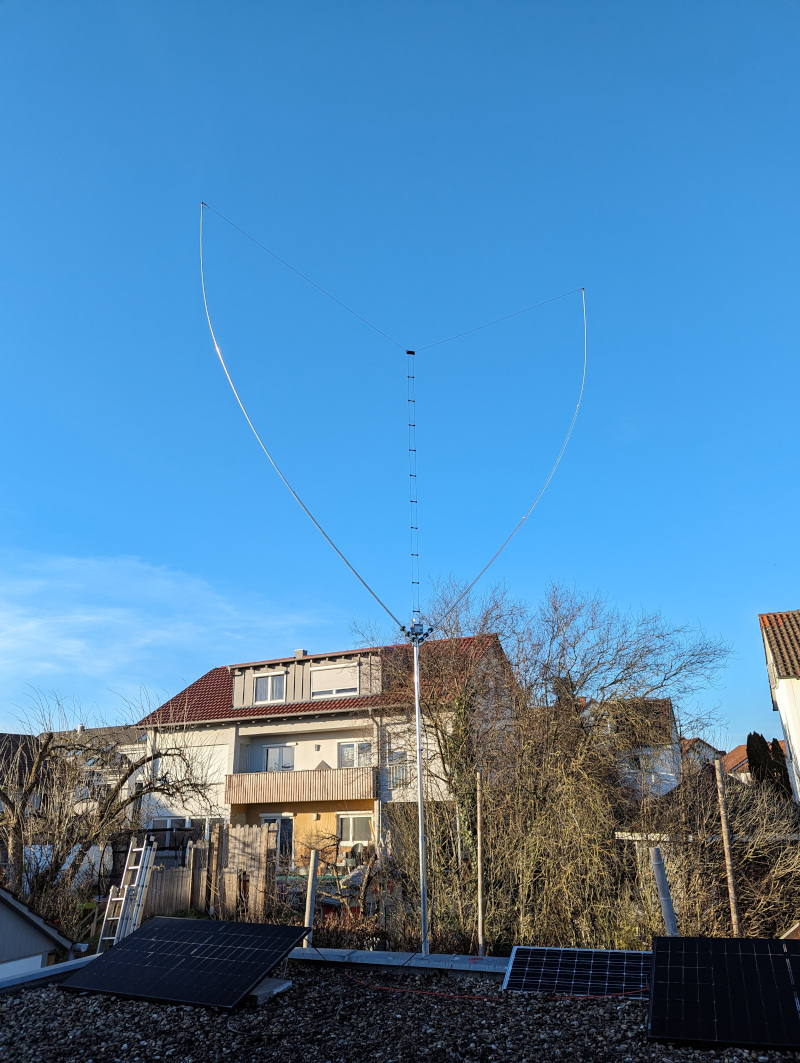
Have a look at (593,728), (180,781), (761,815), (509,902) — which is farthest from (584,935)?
(180,781)

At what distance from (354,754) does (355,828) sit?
2821 mm

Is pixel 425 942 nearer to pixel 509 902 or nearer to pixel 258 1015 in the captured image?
pixel 258 1015

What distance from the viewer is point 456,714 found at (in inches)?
858

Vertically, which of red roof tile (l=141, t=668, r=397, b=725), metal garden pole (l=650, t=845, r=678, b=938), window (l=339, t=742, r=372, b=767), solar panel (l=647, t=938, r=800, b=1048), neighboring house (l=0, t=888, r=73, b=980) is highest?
red roof tile (l=141, t=668, r=397, b=725)

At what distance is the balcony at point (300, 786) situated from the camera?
27703mm

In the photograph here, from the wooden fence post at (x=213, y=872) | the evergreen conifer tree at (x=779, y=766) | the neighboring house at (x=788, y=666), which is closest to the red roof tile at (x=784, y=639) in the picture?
the neighboring house at (x=788, y=666)

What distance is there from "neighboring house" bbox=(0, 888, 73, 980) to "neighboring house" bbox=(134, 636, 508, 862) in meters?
14.0

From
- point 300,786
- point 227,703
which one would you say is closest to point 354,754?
point 300,786

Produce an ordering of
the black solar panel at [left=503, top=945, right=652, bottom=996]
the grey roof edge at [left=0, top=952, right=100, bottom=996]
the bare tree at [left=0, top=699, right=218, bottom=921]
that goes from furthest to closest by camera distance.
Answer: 1. the bare tree at [left=0, top=699, right=218, bottom=921]
2. the grey roof edge at [left=0, top=952, right=100, bottom=996]
3. the black solar panel at [left=503, top=945, right=652, bottom=996]

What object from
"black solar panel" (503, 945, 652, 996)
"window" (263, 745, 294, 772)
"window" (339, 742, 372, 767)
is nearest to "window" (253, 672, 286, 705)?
"window" (263, 745, 294, 772)

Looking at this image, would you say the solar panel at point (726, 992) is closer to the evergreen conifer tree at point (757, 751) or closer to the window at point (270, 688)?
the window at point (270, 688)

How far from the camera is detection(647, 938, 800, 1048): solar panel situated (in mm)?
5023

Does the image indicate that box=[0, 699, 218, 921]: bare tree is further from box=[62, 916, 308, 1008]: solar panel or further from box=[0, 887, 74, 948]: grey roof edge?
box=[62, 916, 308, 1008]: solar panel

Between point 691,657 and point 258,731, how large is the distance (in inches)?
721
